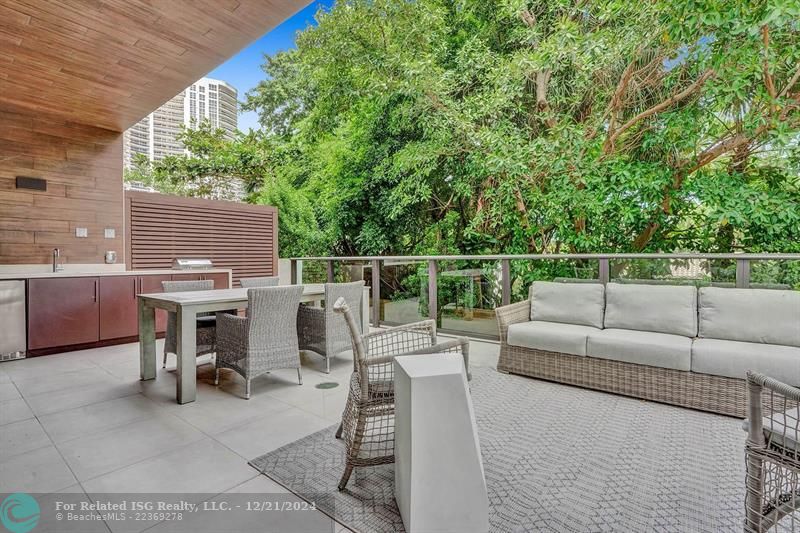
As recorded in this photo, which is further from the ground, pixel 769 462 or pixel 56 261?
pixel 56 261

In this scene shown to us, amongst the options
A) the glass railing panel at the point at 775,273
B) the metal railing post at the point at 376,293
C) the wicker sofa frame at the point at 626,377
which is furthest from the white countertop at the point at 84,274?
the glass railing panel at the point at 775,273

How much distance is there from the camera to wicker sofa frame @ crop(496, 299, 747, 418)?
270 cm

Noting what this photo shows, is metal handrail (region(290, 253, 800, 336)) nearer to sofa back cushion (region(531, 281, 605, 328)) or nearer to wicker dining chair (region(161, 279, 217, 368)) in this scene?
sofa back cushion (region(531, 281, 605, 328))

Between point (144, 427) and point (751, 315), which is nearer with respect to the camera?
point (144, 427)

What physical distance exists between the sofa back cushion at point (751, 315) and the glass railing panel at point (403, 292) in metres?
3.24

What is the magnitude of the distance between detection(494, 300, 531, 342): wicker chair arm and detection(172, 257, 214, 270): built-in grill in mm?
4774

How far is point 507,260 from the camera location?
4965 mm

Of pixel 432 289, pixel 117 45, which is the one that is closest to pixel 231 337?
pixel 117 45

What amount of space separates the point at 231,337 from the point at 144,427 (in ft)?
2.90

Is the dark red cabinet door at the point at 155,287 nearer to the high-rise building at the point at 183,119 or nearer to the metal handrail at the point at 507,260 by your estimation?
the metal handrail at the point at 507,260

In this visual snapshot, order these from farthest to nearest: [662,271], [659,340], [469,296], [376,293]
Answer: [376,293] < [469,296] < [662,271] < [659,340]

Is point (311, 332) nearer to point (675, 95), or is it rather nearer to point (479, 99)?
point (479, 99)

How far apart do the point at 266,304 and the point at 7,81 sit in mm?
3736

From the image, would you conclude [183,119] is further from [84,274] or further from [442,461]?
[442,461]
